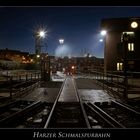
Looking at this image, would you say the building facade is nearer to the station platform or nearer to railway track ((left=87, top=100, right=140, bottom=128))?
the station platform

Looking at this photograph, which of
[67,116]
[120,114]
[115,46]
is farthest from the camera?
[115,46]

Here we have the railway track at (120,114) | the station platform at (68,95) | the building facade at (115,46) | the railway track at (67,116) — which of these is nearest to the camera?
the railway track at (67,116)

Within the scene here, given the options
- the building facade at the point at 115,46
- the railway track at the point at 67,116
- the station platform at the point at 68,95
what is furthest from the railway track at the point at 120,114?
the building facade at the point at 115,46

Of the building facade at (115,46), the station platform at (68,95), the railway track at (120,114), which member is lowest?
the railway track at (120,114)

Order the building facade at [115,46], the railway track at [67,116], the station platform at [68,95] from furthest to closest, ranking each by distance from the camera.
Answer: the building facade at [115,46], the station platform at [68,95], the railway track at [67,116]

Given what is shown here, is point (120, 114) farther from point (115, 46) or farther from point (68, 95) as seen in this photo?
point (115, 46)

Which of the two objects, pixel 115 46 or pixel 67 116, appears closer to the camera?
pixel 67 116

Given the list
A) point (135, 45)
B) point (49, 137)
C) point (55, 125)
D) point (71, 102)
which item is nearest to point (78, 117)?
point (55, 125)

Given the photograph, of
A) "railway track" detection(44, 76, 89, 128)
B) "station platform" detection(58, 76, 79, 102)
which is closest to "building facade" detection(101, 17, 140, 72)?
"station platform" detection(58, 76, 79, 102)

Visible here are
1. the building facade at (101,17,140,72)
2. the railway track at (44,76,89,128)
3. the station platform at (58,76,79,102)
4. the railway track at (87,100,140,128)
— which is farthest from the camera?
the building facade at (101,17,140,72)

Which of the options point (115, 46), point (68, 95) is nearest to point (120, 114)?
point (68, 95)

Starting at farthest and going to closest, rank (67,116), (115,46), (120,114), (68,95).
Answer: (115,46) → (68,95) → (120,114) → (67,116)

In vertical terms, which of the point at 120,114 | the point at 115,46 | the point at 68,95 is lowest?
the point at 120,114

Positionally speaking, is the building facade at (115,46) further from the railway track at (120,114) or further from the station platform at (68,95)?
the railway track at (120,114)
